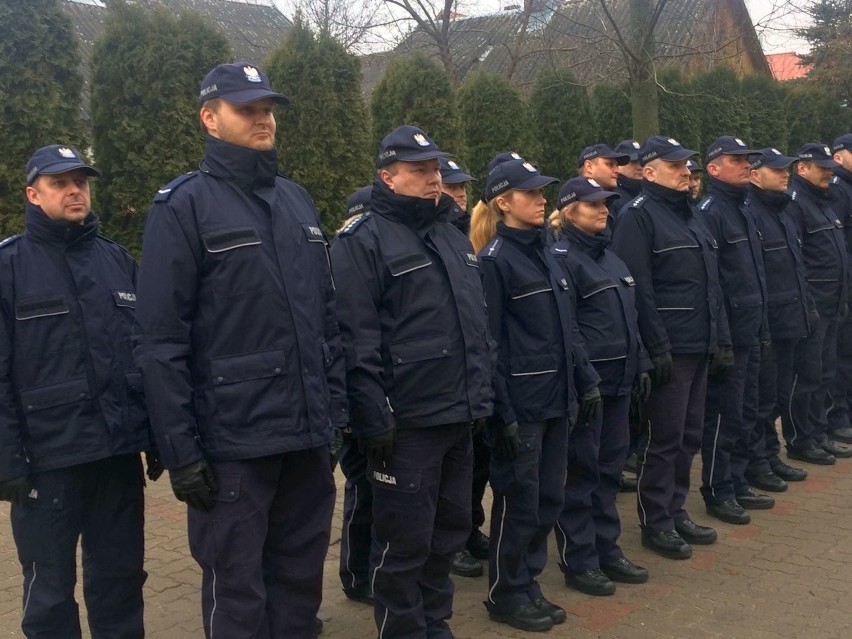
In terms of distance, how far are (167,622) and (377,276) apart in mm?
2029

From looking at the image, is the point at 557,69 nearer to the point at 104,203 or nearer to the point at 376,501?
the point at 104,203

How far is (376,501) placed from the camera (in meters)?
3.85

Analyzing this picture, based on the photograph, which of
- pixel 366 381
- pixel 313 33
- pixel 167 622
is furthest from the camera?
pixel 313 33

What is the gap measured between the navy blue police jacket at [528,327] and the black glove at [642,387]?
73 centimetres

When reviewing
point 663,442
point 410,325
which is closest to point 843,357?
point 663,442

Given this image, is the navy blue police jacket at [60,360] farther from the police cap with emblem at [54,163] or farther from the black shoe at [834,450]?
the black shoe at [834,450]

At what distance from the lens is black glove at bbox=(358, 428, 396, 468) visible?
3641 mm

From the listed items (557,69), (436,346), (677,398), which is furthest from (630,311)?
(557,69)

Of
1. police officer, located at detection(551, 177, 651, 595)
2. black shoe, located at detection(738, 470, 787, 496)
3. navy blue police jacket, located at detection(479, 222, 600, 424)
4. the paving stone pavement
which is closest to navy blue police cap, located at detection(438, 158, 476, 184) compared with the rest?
navy blue police jacket, located at detection(479, 222, 600, 424)

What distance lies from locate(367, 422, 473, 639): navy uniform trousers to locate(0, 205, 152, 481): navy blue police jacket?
99 cm

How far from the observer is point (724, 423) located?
5.91 m

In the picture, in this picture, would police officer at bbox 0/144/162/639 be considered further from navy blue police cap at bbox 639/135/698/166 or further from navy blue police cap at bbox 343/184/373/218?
navy blue police cap at bbox 639/135/698/166

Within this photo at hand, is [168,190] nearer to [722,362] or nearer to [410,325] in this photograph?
[410,325]

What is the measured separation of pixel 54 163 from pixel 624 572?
11.1 feet
